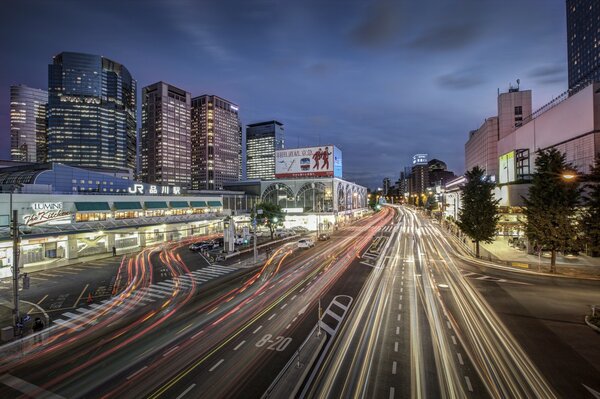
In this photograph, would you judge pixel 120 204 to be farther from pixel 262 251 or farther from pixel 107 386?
pixel 107 386

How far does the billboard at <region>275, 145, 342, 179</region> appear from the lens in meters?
86.8

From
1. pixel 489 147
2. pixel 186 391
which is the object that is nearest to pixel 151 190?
pixel 186 391

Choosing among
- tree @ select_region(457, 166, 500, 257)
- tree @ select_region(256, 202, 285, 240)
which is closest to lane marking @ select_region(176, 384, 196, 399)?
tree @ select_region(457, 166, 500, 257)

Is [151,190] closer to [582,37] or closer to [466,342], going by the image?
[466,342]

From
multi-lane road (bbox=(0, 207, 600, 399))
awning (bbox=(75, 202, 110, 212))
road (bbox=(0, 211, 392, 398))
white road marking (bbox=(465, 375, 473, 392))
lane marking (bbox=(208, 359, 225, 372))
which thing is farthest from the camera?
awning (bbox=(75, 202, 110, 212))

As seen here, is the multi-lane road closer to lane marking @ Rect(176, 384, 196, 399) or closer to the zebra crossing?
lane marking @ Rect(176, 384, 196, 399)

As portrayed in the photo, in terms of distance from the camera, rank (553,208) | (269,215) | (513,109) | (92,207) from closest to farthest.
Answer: (553,208)
(92,207)
(269,215)
(513,109)

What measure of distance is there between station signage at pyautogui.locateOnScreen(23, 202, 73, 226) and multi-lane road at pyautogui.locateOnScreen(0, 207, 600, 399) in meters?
13.3

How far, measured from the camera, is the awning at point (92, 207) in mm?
44906

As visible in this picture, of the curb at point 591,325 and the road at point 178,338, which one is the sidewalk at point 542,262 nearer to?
the curb at point 591,325

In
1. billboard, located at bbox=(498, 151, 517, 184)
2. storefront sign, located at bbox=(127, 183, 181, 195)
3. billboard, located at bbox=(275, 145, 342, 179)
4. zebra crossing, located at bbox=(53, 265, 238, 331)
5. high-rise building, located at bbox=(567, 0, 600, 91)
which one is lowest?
zebra crossing, located at bbox=(53, 265, 238, 331)

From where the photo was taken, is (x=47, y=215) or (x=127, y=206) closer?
(x=47, y=215)

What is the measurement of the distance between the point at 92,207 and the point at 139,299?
2927 centimetres

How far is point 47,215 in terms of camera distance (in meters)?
37.8
